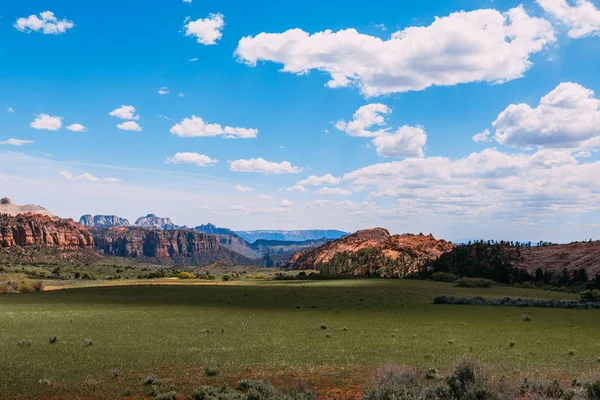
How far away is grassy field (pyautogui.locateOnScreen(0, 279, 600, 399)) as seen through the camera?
19797 mm

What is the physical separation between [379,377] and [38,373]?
54.0ft

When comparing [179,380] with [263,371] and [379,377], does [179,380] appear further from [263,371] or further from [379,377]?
[379,377]

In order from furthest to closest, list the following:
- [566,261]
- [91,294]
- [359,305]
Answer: [566,261] < [91,294] < [359,305]

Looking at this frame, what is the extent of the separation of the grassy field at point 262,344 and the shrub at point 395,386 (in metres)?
4.91

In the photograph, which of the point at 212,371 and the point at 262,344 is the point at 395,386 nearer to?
the point at 212,371

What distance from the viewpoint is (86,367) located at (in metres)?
21.3

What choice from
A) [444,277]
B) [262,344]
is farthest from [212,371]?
[444,277]

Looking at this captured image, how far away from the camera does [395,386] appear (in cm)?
1314

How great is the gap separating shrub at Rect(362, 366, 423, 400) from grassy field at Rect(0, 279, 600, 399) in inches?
193

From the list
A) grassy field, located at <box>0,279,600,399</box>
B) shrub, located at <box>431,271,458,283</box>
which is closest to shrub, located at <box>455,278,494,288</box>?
shrub, located at <box>431,271,458,283</box>

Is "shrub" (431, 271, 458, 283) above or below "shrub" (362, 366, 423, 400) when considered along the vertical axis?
below

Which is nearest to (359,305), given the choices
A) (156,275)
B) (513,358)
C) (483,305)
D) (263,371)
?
(483,305)

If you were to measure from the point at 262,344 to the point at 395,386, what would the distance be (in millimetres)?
16318

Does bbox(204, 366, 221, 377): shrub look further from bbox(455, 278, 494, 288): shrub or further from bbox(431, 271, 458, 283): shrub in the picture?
bbox(431, 271, 458, 283): shrub
